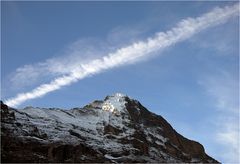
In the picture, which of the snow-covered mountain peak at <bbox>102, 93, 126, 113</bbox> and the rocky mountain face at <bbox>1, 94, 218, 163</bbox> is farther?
the snow-covered mountain peak at <bbox>102, 93, 126, 113</bbox>

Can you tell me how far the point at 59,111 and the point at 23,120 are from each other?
23.6 metres

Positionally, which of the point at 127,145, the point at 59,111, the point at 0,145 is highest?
the point at 59,111

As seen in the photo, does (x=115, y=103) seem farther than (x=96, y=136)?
Yes

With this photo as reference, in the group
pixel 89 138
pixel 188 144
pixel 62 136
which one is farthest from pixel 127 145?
pixel 188 144

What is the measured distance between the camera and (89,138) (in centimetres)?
9500

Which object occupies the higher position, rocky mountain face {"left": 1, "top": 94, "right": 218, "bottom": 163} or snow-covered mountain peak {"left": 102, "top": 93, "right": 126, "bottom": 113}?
snow-covered mountain peak {"left": 102, "top": 93, "right": 126, "bottom": 113}

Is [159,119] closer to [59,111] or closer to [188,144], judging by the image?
[188,144]

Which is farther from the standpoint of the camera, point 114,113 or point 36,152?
point 114,113

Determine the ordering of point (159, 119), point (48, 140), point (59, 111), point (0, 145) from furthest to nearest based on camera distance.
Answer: point (159, 119) → point (59, 111) → point (48, 140) → point (0, 145)

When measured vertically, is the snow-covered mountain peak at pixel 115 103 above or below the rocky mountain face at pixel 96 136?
above

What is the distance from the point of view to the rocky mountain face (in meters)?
77.1

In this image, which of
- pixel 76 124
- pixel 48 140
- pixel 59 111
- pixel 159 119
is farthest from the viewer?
pixel 159 119

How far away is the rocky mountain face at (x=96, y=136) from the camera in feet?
253

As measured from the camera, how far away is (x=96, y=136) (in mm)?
98250
